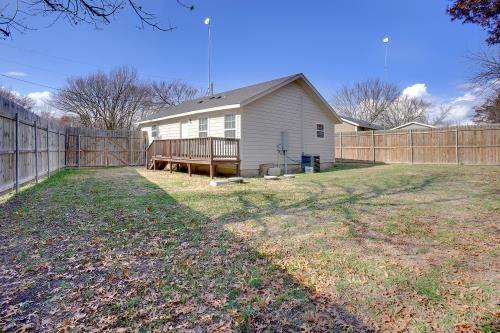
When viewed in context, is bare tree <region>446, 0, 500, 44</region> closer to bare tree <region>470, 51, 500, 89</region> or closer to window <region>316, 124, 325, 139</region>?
bare tree <region>470, 51, 500, 89</region>

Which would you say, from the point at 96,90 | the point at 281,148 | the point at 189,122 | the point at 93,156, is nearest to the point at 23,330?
the point at 281,148

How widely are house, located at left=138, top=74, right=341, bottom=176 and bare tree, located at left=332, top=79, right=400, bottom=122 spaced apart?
2680 centimetres

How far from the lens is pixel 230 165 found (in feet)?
39.4

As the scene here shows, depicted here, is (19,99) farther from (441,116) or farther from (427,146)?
(441,116)

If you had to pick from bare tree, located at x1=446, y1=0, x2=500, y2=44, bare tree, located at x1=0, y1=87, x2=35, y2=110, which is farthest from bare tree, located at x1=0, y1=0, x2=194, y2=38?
bare tree, located at x1=0, y1=87, x2=35, y2=110

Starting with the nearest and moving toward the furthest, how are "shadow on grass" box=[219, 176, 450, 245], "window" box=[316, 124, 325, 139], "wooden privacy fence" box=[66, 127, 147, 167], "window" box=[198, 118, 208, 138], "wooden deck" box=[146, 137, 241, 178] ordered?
"shadow on grass" box=[219, 176, 450, 245]
"wooden deck" box=[146, 137, 241, 178]
"window" box=[198, 118, 208, 138]
"window" box=[316, 124, 325, 139]
"wooden privacy fence" box=[66, 127, 147, 167]

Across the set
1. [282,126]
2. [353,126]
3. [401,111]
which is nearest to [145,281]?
[282,126]

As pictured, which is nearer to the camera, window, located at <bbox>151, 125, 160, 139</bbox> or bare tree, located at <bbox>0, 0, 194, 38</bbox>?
bare tree, located at <bbox>0, 0, 194, 38</bbox>

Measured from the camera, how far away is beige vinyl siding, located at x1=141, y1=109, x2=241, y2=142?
12.1 metres

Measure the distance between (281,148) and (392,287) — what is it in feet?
35.1

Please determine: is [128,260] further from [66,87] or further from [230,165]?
[66,87]

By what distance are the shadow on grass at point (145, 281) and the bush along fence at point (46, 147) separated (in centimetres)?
224

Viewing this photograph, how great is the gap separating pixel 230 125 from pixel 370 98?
33.4 meters

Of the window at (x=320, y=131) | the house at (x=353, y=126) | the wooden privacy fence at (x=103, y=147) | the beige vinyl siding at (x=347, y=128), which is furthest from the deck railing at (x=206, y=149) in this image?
the beige vinyl siding at (x=347, y=128)
